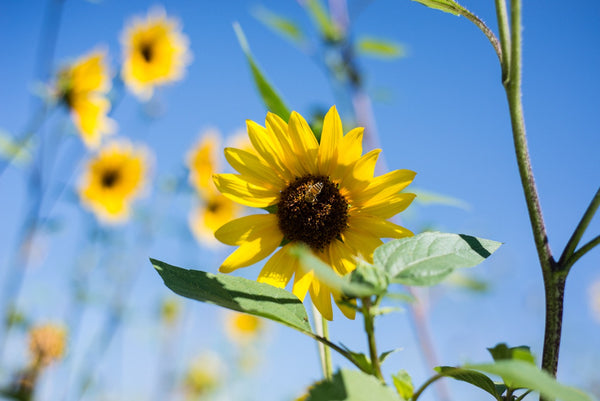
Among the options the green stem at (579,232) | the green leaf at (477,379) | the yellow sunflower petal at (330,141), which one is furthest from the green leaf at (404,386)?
the yellow sunflower petal at (330,141)

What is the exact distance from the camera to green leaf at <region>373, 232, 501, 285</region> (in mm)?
318

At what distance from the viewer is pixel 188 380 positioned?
3.62m

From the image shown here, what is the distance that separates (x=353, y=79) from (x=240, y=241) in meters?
0.92

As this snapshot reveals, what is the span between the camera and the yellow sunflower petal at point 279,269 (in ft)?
1.68

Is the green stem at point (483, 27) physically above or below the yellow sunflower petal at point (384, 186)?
above

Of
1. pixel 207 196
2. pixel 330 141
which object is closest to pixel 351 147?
pixel 330 141

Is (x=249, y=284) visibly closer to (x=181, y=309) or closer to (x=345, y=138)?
(x=345, y=138)

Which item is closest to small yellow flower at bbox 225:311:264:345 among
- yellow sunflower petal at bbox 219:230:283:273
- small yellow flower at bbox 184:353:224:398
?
small yellow flower at bbox 184:353:224:398

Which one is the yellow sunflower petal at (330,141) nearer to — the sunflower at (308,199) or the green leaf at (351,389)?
the sunflower at (308,199)

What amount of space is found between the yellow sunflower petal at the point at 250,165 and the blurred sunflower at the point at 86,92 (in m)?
1.66

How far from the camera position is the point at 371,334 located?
0.31 metres

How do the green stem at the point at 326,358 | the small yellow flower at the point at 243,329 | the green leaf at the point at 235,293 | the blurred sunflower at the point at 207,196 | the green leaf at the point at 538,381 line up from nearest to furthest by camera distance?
the green leaf at the point at 538,381 < the green leaf at the point at 235,293 < the green stem at the point at 326,358 < the blurred sunflower at the point at 207,196 < the small yellow flower at the point at 243,329

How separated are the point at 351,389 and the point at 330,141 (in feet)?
0.95

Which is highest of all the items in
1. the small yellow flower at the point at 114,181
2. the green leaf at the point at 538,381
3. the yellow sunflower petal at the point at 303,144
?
the small yellow flower at the point at 114,181
